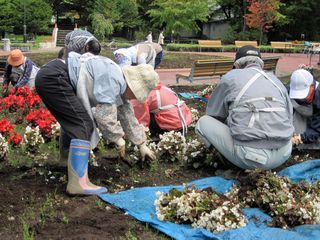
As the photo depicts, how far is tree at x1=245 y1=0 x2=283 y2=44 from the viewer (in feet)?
115

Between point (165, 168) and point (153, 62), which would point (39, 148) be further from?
point (153, 62)

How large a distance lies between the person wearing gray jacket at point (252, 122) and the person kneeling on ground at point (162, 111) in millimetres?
1515

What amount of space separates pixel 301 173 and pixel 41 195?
8.33 feet

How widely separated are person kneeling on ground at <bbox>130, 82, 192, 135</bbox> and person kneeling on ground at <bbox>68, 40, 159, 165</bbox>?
172 cm

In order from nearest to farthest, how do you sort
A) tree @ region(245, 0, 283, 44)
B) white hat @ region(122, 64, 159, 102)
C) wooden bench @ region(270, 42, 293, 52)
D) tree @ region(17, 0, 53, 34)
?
white hat @ region(122, 64, 159, 102) → wooden bench @ region(270, 42, 293, 52) → tree @ region(245, 0, 283, 44) → tree @ region(17, 0, 53, 34)

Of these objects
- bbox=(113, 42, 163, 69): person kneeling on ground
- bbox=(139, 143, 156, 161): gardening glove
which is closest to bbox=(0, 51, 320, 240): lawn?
A: bbox=(139, 143, 156, 161): gardening glove

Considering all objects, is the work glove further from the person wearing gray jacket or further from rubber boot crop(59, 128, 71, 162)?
rubber boot crop(59, 128, 71, 162)

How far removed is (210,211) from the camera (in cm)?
359

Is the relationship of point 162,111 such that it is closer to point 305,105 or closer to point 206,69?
point 305,105

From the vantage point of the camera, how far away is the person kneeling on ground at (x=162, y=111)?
20.4 ft

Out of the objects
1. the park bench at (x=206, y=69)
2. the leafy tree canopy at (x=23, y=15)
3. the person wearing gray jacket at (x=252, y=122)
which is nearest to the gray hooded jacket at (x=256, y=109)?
the person wearing gray jacket at (x=252, y=122)

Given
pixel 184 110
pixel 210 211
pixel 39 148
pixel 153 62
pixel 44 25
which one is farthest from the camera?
pixel 44 25

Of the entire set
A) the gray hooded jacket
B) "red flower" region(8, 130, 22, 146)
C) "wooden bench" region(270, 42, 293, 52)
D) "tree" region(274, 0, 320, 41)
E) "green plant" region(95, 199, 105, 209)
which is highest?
"tree" region(274, 0, 320, 41)

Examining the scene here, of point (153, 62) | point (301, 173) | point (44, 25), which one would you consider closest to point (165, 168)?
point (301, 173)
